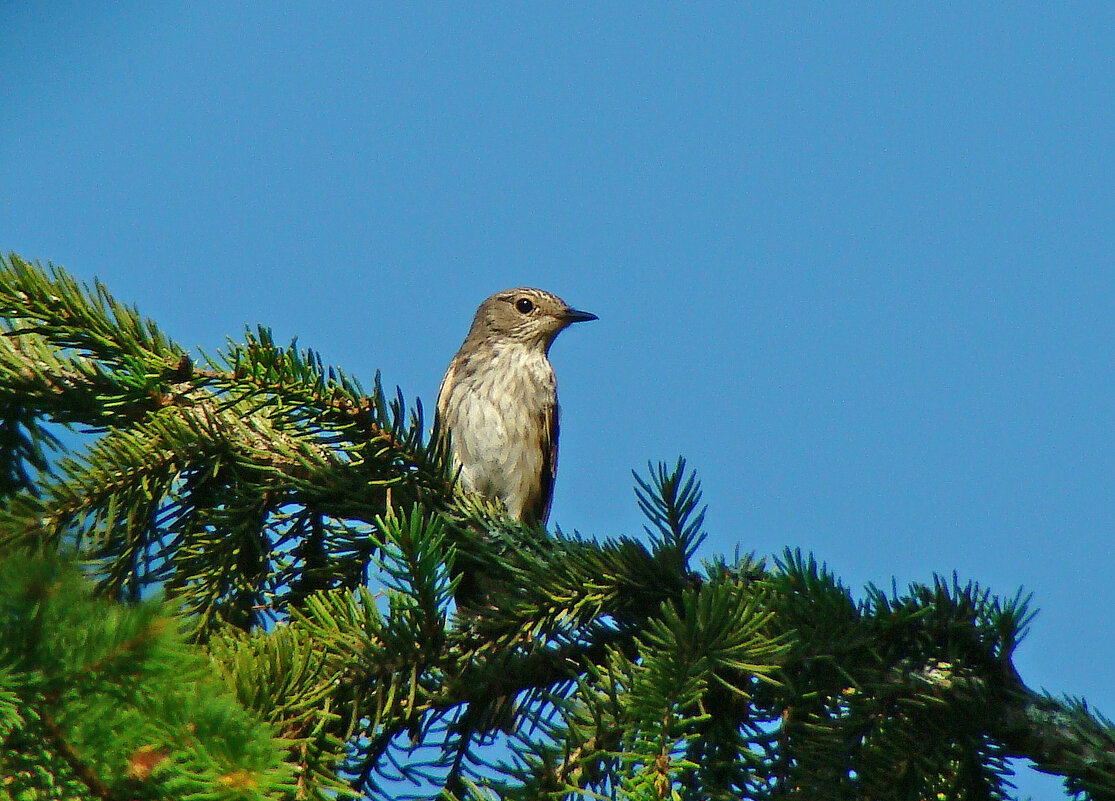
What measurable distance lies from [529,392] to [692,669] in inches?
220

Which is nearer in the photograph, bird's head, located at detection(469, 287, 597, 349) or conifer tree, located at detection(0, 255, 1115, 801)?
conifer tree, located at detection(0, 255, 1115, 801)

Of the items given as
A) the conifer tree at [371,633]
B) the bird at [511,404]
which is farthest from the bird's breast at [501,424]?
the conifer tree at [371,633]

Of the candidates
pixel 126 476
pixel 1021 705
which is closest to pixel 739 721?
pixel 1021 705

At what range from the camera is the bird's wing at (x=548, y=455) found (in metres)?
7.70

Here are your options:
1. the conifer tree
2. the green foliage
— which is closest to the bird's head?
the conifer tree

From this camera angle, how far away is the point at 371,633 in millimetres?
2607

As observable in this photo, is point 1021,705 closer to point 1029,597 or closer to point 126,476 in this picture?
point 1029,597

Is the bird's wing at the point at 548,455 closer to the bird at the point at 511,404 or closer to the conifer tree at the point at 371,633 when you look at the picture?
the bird at the point at 511,404

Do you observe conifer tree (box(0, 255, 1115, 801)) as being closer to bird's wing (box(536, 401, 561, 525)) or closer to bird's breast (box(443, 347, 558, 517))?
bird's breast (box(443, 347, 558, 517))

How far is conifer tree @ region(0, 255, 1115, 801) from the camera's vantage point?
5.12 ft

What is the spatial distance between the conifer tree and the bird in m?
3.42

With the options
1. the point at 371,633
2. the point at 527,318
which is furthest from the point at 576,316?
the point at 371,633

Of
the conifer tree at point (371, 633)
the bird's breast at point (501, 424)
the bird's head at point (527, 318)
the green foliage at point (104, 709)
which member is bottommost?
the green foliage at point (104, 709)

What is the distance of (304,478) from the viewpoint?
3.41 meters
